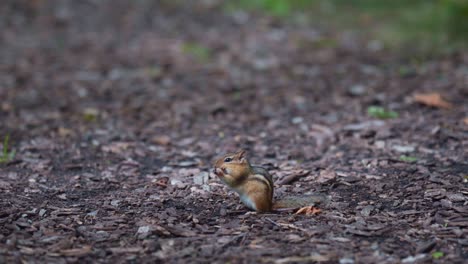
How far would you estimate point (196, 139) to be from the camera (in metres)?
7.05

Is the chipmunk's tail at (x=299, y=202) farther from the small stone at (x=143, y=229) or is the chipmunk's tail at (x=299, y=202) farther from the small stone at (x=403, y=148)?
the small stone at (x=403, y=148)

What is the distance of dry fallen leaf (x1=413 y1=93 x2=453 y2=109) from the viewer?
7.47 metres

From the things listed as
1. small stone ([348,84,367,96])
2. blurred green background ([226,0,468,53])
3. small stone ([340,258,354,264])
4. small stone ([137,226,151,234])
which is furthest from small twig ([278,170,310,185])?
blurred green background ([226,0,468,53])

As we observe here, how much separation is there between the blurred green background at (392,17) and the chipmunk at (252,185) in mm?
5950

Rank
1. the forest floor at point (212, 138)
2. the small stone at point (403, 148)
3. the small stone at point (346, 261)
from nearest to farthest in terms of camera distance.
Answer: the small stone at point (346, 261)
the forest floor at point (212, 138)
the small stone at point (403, 148)

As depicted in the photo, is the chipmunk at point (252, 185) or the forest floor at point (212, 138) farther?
the chipmunk at point (252, 185)

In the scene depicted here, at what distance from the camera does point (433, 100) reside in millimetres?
7543

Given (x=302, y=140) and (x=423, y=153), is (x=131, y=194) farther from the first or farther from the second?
(x=423, y=153)

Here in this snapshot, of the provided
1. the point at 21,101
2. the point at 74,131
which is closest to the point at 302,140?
the point at 74,131

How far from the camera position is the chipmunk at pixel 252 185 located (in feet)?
15.3

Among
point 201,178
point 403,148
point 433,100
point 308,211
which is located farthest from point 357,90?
point 308,211

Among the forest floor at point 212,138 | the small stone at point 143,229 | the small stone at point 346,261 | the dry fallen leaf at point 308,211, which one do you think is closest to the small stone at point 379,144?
the forest floor at point 212,138

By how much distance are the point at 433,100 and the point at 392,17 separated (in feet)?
15.2

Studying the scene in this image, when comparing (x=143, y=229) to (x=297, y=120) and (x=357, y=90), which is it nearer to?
(x=297, y=120)
